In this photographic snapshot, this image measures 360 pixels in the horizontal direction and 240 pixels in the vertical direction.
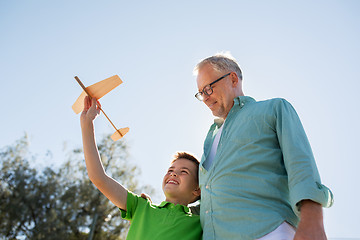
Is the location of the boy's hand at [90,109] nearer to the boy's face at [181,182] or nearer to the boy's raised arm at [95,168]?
the boy's raised arm at [95,168]

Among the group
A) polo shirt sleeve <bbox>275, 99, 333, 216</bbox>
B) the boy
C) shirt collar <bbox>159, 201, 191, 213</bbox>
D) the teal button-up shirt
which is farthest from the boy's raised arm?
polo shirt sleeve <bbox>275, 99, 333, 216</bbox>

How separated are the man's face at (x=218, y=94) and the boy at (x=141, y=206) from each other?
0.71 m

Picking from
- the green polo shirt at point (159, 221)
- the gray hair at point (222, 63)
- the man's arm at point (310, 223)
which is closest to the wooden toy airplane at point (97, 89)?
the gray hair at point (222, 63)

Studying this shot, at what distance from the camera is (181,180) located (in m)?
2.47

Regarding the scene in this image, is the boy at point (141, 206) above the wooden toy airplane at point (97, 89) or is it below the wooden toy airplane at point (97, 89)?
below

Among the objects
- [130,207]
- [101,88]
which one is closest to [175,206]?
[130,207]

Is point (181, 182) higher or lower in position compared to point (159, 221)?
higher

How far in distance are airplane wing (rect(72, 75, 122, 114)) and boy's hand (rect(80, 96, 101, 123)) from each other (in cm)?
4

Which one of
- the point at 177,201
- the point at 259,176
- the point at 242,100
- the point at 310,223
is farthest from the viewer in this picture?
the point at 177,201

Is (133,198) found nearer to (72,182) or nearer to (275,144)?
(275,144)

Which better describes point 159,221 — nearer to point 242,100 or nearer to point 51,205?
point 242,100

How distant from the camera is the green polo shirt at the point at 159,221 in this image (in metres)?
1.99

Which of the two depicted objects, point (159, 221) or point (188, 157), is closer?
point (159, 221)

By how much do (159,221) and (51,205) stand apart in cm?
1678
